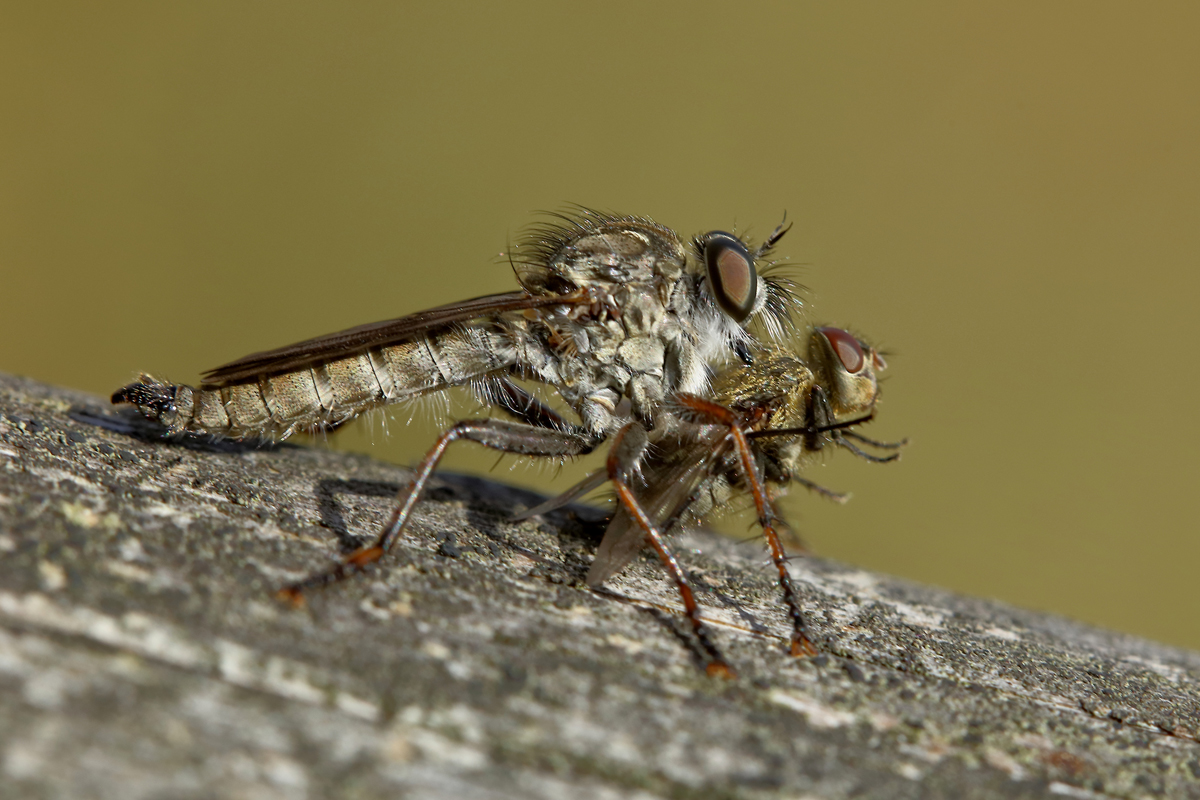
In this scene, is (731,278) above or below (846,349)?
above

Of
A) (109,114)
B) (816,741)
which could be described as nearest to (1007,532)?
(816,741)

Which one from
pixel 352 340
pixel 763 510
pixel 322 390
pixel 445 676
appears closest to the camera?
pixel 445 676

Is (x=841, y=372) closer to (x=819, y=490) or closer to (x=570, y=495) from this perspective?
(x=819, y=490)

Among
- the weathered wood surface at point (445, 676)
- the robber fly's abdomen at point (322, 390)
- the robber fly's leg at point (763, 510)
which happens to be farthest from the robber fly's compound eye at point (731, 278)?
the weathered wood surface at point (445, 676)

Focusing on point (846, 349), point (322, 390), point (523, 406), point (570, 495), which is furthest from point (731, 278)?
point (322, 390)

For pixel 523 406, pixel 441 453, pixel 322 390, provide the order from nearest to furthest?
pixel 441 453 → pixel 322 390 → pixel 523 406

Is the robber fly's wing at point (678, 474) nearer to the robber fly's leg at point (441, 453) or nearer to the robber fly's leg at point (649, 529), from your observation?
the robber fly's leg at point (649, 529)

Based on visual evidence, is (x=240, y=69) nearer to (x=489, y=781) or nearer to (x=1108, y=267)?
(x=1108, y=267)

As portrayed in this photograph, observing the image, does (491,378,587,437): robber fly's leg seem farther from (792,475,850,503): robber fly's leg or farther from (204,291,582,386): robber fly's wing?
(792,475,850,503): robber fly's leg
